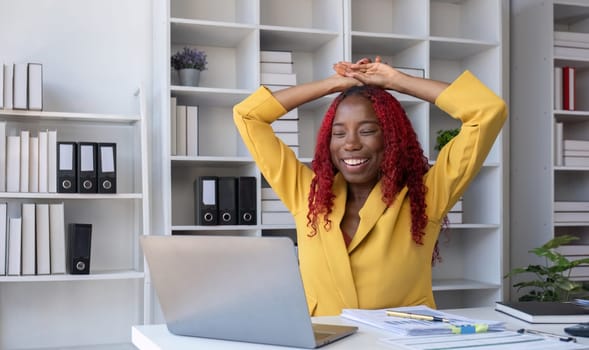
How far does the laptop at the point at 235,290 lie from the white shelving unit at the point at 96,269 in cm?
181

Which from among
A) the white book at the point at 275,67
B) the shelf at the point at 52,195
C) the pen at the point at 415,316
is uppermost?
the white book at the point at 275,67

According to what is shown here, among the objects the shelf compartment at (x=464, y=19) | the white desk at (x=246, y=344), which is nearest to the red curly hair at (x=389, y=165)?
the white desk at (x=246, y=344)

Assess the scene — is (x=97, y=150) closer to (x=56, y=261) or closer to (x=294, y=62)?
(x=56, y=261)

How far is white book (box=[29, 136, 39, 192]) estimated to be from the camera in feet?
10.2

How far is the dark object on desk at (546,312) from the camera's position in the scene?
1.56 metres

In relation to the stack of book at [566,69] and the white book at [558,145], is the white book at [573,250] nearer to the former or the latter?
the white book at [558,145]

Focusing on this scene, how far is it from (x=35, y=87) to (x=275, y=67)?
1.05 m

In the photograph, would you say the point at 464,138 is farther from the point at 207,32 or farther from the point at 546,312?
the point at 207,32

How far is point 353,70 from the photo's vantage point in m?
2.24

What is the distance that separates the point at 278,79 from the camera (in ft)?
11.2

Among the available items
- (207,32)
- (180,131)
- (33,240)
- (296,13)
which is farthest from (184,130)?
(296,13)

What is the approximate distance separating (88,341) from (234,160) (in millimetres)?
1073

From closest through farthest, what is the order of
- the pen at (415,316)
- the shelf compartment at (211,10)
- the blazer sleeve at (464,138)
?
the pen at (415,316), the blazer sleeve at (464,138), the shelf compartment at (211,10)

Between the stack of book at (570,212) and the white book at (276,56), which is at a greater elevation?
the white book at (276,56)
